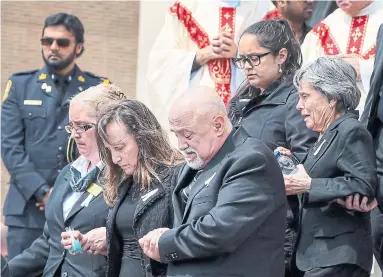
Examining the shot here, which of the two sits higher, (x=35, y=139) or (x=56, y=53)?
(x=56, y=53)

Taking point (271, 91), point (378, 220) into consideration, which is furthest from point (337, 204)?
point (271, 91)

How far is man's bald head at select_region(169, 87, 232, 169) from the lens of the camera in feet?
17.2

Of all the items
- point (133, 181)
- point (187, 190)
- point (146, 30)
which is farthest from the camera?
point (146, 30)

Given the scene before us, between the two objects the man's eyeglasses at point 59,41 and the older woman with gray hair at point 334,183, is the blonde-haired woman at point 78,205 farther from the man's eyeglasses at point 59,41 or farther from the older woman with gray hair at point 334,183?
the man's eyeglasses at point 59,41

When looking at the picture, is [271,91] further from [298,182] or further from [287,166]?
[298,182]

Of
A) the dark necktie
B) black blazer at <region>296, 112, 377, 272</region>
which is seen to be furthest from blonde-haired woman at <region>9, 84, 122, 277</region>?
black blazer at <region>296, 112, 377, 272</region>

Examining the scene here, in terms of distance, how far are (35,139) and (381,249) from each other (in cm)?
314

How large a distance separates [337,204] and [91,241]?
4.48 feet

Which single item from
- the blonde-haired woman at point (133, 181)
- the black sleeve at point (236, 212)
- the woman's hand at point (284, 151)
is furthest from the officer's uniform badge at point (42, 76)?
the black sleeve at point (236, 212)

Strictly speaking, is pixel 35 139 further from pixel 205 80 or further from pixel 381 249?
pixel 381 249

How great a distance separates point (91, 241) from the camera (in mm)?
6102

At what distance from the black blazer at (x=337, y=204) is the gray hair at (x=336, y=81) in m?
0.11

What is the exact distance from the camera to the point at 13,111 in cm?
838

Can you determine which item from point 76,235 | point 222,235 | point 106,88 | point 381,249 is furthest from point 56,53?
point 222,235
